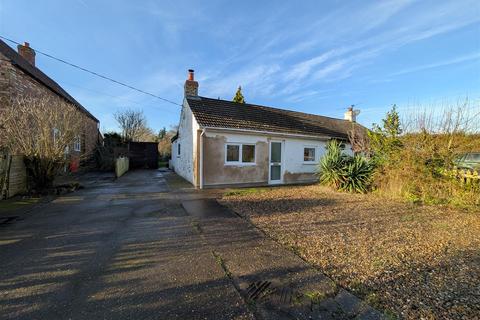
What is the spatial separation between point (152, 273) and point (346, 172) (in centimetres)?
929

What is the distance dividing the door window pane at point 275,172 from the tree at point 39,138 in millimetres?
9388

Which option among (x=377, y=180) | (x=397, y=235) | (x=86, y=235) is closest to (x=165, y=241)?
(x=86, y=235)

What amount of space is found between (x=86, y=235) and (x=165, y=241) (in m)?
1.75

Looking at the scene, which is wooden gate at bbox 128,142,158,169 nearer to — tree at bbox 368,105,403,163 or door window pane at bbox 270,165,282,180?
door window pane at bbox 270,165,282,180

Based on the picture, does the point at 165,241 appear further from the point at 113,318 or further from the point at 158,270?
the point at 113,318

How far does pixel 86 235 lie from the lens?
4734mm

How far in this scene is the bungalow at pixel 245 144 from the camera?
10843 mm

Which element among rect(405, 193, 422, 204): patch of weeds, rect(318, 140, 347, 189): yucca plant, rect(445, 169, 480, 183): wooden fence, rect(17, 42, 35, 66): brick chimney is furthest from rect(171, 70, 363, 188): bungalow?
rect(17, 42, 35, 66): brick chimney

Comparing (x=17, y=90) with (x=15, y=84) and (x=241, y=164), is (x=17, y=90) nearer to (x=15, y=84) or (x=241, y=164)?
(x=15, y=84)

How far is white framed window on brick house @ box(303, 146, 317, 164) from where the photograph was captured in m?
13.7

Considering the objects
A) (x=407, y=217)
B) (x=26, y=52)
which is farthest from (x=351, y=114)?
(x=26, y=52)

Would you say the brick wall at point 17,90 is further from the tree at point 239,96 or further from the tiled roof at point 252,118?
the tree at point 239,96

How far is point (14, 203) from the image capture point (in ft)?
23.7

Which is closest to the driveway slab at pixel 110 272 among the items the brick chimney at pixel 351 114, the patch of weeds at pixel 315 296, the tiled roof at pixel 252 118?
the patch of weeds at pixel 315 296
